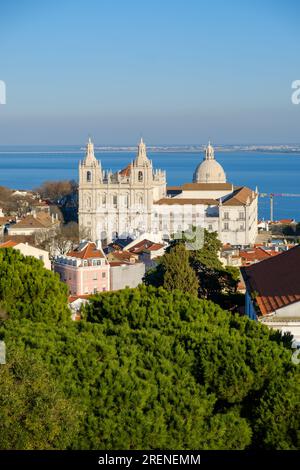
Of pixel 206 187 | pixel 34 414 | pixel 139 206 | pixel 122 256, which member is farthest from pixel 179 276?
pixel 206 187

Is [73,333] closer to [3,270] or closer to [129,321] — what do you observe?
[129,321]

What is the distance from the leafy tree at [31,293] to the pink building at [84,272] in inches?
310

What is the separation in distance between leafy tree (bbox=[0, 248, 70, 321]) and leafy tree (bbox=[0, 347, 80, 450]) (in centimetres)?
356

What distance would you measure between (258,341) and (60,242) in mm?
19286

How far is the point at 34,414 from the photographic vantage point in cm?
700

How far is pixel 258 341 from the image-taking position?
8.69 metres

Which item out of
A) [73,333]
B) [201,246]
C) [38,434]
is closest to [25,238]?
[201,246]

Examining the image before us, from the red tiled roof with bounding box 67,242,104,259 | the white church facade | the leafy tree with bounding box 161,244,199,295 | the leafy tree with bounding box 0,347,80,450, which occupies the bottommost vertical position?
the white church facade

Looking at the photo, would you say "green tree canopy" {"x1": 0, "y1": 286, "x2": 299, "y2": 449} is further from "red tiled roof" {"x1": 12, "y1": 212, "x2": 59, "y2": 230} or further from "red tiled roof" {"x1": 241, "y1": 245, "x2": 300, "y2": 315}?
"red tiled roof" {"x1": 12, "y1": 212, "x2": 59, "y2": 230}

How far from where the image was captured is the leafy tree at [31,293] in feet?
35.8

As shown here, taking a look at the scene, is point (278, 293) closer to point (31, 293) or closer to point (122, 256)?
point (31, 293)

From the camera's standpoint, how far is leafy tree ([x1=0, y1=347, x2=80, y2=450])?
6.92 meters

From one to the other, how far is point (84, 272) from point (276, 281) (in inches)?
307

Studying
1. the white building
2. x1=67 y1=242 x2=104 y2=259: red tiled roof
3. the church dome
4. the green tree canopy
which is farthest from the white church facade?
the green tree canopy
